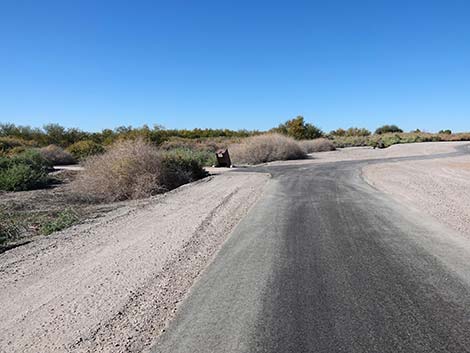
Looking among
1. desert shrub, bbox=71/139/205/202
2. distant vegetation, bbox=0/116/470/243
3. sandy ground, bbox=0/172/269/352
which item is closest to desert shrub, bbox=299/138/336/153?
distant vegetation, bbox=0/116/470/243

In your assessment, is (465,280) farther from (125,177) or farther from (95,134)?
(95,134)

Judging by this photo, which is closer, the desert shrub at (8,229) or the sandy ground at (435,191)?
the desert shrub at (8,229)

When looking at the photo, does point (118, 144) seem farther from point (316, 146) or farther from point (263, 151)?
point (316, 146)

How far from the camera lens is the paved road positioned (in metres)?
4.09

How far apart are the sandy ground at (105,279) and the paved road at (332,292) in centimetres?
45

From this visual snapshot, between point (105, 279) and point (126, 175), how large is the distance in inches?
478

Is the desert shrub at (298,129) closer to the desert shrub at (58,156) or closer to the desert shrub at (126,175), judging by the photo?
the desert shrub at (58,156)

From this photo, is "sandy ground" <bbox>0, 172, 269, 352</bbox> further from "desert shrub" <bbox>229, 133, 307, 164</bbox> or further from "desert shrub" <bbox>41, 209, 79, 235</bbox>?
"desert shrub" <bbox>229, 133, 307, 164</bbox>

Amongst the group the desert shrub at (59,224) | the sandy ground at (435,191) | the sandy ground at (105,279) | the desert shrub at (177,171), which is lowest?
the sandy ground at (435,191)

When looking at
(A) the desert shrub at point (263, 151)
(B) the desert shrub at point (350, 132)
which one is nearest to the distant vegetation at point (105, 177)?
(A) the desert shrub at point (263, 151)

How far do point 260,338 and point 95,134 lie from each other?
62330 millimetres

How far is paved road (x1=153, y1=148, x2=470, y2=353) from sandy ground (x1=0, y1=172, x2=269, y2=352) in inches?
17.7

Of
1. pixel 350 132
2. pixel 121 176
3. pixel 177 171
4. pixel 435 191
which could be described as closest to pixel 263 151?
pixel 177 171

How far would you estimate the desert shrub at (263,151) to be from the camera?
39.0 metres
